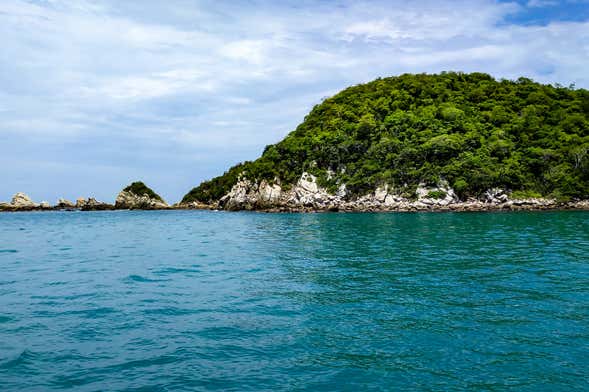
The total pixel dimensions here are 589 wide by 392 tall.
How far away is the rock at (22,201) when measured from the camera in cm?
13005

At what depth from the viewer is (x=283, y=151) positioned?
10738cm

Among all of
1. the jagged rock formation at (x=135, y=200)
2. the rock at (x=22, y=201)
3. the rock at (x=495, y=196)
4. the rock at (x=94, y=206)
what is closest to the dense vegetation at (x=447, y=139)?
the rock at (x=495, y=196)

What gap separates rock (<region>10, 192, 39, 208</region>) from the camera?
130050 millimetres

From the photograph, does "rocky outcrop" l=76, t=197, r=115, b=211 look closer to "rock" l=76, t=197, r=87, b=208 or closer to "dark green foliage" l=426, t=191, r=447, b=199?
"rock" l=76, t=197, r=87, b=208

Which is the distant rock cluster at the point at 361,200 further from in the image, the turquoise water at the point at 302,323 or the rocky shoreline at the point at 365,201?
the turquoise water at the point at 302,323

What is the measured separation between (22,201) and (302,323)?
14811 cm

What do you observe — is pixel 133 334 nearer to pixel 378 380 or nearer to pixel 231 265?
pixel 378 380

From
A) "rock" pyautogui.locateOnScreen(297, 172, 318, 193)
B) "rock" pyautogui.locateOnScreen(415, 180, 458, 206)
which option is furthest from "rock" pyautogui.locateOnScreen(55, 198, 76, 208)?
"rock" pyautogui.locateOnScreen(415, 180, 458, 206)

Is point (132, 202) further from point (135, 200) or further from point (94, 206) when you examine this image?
point (94, 206)

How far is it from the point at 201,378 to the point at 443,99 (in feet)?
361

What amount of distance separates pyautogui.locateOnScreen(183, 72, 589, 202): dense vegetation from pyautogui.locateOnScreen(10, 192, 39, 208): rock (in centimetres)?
7767

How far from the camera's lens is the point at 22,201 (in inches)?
5192

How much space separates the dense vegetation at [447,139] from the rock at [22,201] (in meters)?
77.7

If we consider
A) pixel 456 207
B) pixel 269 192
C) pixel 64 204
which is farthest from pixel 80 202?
pixel 456 207
